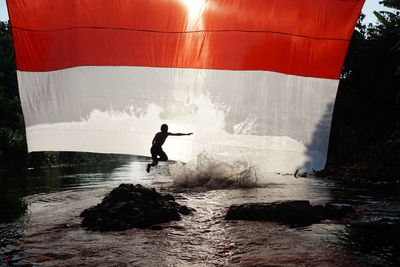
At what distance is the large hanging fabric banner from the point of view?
7004 mm

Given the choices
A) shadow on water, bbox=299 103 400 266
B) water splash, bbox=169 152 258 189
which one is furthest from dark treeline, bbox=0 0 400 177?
shadow on water, bbox=299 103 400 266

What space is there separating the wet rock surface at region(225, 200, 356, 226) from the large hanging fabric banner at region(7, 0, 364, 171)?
3085 millimetres

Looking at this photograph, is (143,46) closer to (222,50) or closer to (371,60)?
(222,50)

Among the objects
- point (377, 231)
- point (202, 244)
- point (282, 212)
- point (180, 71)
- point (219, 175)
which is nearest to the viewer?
point (180, 71)

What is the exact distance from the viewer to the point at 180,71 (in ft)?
24.1

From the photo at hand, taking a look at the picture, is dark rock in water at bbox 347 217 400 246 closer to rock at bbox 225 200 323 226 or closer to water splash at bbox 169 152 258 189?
rock at bbox 225 200 323 226

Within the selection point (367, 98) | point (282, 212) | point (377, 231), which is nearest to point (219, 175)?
point (282, 212)

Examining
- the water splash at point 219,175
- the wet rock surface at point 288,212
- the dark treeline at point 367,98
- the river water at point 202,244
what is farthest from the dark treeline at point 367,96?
the river water at point 202,244

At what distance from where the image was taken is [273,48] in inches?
283

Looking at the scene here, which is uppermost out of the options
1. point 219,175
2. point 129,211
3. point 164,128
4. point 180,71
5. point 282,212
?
point 180,71

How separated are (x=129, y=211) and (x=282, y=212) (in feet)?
12.5

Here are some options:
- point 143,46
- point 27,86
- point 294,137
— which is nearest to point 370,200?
point 294,137

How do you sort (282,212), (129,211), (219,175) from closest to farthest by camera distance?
(129,211) < (282,212) < (219,175)

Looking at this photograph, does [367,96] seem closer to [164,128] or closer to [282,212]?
[282,212]
